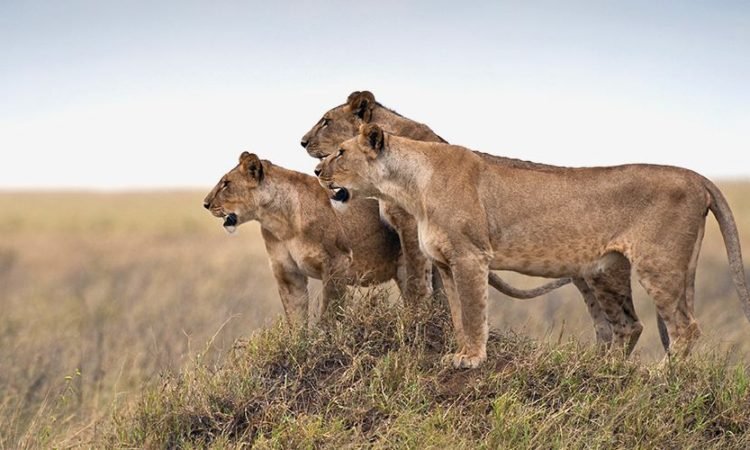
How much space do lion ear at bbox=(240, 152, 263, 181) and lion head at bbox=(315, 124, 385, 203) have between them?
3.72ft

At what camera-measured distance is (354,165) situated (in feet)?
29.2

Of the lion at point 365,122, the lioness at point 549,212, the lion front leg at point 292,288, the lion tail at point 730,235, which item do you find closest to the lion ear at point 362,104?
the lion at point 365,122

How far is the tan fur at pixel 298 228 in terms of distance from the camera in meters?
9.80

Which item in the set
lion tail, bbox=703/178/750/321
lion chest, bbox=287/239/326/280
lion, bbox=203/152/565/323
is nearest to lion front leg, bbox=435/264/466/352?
lion, bbox=203/152/565/323

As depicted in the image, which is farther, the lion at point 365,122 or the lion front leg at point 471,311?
the lion at point 365,122

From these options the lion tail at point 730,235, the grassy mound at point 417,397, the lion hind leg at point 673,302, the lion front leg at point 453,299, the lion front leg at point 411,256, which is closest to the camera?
the grassy mound at point 417,397

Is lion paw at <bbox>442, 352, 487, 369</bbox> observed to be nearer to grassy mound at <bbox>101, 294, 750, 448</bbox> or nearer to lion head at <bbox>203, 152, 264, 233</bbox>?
grassy mound at <bbox>101, 294, 750, 448</bbox>

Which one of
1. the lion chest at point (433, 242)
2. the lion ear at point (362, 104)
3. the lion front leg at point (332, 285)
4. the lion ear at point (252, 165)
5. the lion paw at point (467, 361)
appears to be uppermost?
the lion ear at point (362, 104)

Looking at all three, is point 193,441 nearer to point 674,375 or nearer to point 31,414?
point 674,375

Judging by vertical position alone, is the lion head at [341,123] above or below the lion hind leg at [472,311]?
above

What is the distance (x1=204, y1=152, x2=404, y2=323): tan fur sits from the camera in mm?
9797

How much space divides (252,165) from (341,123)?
0.89 m

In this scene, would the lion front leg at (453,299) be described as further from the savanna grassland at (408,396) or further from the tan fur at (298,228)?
the tan fur at (298,228)

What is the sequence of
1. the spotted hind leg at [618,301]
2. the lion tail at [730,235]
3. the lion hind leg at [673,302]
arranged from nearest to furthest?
1. the lion hind leg at [673,302]
2. the lion tail at [730,235]
3. the spotted hind leg at [618,301]
